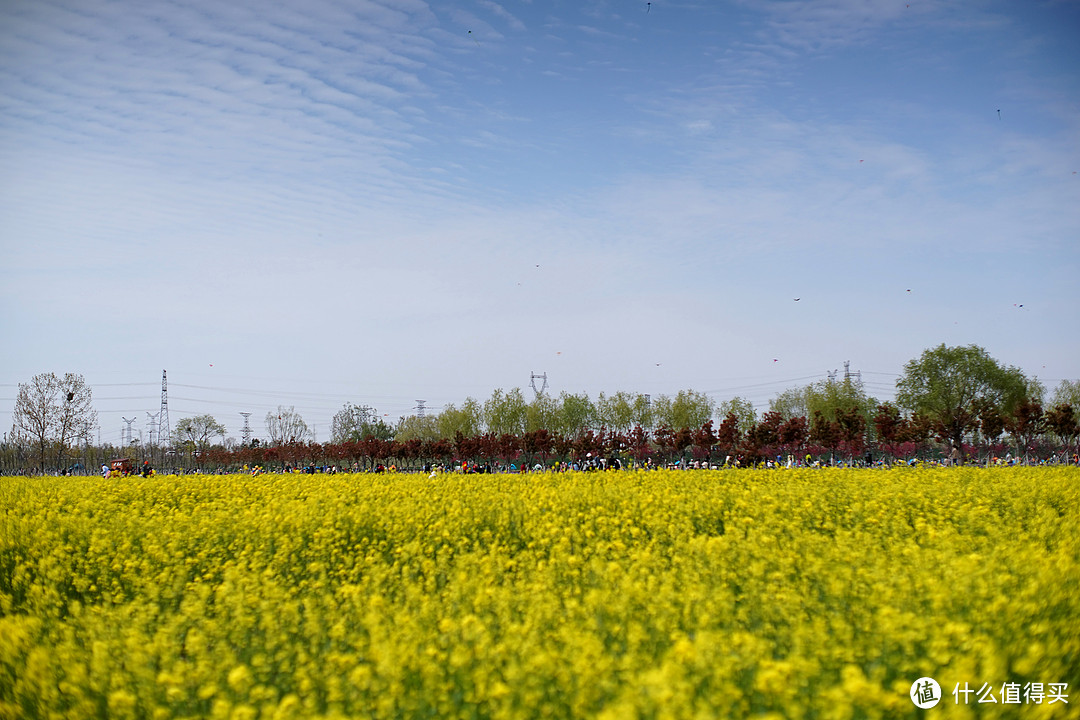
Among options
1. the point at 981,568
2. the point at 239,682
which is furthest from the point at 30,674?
the point at 981,568

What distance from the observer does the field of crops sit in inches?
131

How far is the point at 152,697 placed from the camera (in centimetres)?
375

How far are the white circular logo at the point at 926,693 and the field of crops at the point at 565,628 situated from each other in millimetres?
45

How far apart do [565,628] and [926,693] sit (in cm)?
182

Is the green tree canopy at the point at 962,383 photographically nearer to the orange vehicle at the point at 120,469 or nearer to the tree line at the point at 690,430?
the tree line at the point at 690,430

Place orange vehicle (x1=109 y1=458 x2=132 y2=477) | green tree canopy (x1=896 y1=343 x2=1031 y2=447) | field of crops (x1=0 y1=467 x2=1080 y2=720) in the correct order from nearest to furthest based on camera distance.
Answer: field of crops (x1=0 y1=467 x2=1080 y2=720) < orange vehicle (x1=109 y1=458 x2=132 y2=477) < green tree canopy (x1=896 y1=343 x2=1031 y2=447)

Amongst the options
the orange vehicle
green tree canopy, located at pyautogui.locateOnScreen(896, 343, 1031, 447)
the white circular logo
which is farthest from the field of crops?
green tree canopy, located at pyautogui.locateOnScreen(896, 343, 1031, 447)

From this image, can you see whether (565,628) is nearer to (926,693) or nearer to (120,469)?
(926,693)

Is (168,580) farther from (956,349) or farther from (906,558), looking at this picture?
(956,349)

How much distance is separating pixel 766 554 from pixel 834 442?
132 ft

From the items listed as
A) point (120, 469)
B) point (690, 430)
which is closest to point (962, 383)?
point (690, 430)

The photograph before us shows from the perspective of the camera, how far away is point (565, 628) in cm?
400

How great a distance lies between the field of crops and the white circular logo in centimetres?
4

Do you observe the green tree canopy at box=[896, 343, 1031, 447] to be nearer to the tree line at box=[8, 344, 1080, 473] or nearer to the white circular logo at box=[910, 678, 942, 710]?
the tree line at box=[8, 344, 1080, 473]
